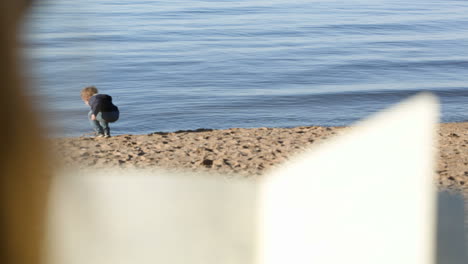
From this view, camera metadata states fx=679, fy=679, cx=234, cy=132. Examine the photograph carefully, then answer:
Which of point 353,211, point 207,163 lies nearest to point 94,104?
point 353,211

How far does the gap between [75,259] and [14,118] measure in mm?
133

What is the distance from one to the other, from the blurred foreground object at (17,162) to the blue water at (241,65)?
1 centimetres

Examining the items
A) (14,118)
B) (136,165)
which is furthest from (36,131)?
(136,165)

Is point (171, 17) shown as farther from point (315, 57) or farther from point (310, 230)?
point (310, 230)

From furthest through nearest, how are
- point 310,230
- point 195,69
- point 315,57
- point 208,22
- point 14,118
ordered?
point 208,22, point 315,57, point 195,69, point 310,230, point 14,118

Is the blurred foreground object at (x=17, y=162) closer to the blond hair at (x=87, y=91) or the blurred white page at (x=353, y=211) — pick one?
the blond hair at (x=87, y=91)

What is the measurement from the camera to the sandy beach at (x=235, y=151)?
4820 millimetres

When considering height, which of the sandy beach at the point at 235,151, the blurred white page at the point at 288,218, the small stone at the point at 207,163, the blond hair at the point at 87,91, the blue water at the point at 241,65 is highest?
the blue water at the point at 241,65

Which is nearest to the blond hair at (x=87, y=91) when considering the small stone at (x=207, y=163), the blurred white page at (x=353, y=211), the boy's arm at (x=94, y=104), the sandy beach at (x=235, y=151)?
the boy's arm at (x=94, y=104)

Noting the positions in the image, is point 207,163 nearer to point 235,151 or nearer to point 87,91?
point 235,151

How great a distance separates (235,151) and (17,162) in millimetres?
5196

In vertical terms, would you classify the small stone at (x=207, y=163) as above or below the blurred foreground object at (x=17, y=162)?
above

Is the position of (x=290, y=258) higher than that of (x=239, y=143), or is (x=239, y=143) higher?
(x=239, y=143)

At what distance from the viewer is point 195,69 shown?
15.6m
